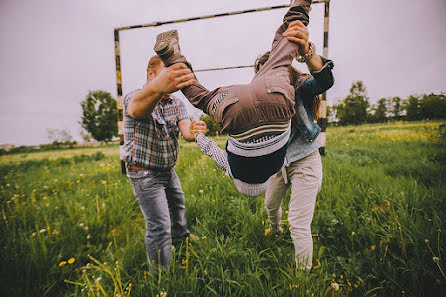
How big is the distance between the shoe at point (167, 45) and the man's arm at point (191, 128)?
825 millimetres

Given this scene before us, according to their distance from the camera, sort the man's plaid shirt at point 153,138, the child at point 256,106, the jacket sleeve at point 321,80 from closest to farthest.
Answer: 1. the child at point 256,106
2. the jacket sleeve at point 321,80
3. the man's plaid shirt at point 153,138

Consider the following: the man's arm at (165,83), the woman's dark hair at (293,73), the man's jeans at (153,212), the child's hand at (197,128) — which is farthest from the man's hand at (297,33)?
the man's jeans at (153,212)

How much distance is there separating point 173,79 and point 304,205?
1.60 meters

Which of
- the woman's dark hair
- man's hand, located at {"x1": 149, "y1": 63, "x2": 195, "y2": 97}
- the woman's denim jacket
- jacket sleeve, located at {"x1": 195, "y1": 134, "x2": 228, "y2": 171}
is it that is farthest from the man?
the woman's denim jacket

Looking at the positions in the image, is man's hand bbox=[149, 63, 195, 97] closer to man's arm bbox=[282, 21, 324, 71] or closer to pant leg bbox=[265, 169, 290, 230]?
man's arm bbox=[282, 21, 324, 71]

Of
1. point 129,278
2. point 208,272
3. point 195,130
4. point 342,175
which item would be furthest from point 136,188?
point 342,175

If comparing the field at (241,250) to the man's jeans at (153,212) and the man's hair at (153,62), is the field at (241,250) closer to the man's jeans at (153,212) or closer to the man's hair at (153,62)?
the man's jeans at (153,212)

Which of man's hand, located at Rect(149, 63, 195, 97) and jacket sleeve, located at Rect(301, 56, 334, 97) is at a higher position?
jacket sleeve, located at Rect(301, 56, 334, 97)

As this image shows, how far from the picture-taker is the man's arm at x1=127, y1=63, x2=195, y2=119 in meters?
1.04

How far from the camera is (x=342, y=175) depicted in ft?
12.5

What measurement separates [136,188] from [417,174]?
5.33m

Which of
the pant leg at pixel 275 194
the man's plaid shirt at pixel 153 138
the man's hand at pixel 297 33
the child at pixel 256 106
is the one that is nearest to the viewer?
the child at pixel 256 106

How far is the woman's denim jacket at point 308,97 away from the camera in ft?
4.73

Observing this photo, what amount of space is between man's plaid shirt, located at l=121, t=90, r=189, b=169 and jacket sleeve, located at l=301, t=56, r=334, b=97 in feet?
4.61
